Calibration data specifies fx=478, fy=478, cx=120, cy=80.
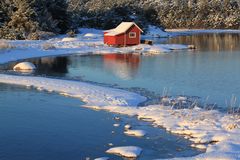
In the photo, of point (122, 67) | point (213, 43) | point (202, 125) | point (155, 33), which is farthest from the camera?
point (155, 33)

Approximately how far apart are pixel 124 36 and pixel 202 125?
43759 mm

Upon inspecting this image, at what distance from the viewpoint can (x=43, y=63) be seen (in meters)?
40.1

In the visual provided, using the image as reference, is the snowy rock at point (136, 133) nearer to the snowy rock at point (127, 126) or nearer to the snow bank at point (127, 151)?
the snowy rock at point (127, 126)

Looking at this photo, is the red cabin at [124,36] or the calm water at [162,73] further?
the red cabin at [124,36]

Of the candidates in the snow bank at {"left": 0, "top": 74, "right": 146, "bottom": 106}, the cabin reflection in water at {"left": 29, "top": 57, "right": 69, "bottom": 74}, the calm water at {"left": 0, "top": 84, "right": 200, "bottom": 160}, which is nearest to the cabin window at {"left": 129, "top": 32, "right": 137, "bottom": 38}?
the cabin reflection in water at {"left": 29, "top": 57, "right": 69, "bottom": 74}

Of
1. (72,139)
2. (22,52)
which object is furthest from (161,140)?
(22,52)

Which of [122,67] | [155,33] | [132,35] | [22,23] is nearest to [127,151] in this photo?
[122,67]

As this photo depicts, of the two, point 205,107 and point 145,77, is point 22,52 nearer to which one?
point 145,77

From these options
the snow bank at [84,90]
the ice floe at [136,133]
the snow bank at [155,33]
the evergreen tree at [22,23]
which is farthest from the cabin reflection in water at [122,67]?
the snow bank at [155,33]

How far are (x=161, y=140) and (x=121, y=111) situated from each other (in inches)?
168

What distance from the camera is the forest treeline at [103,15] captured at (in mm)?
67188

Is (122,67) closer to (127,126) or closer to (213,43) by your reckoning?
(127,126)

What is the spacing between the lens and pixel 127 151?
1410cm

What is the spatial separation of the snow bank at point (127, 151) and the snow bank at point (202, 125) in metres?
1.77
